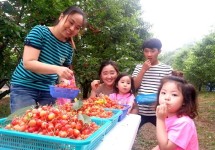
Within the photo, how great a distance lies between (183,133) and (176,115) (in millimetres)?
194

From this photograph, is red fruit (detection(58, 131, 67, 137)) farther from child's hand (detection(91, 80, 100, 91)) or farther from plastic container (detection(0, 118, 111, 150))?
child's hand (detection(91, 80, 100, 91))

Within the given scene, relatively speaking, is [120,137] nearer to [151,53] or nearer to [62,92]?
[62,92]

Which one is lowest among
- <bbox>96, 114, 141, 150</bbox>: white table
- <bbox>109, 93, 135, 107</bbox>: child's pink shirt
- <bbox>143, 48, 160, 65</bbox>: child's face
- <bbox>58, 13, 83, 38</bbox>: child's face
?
<bbox>96, 114, 141, 150</bbox>: white table

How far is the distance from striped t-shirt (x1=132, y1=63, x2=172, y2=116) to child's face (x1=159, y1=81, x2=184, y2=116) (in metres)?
1.46

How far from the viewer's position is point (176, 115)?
201cm

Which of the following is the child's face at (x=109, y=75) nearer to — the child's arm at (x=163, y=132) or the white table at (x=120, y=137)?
the white table at (x=120, y=137)

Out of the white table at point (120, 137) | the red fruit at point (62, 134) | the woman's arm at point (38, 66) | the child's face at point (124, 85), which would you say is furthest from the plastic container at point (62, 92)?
the child's face at point (124, 85)

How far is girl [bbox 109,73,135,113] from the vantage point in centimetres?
335

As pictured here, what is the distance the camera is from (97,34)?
7.94 m

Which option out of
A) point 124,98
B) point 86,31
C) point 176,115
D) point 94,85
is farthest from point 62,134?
point 86,31

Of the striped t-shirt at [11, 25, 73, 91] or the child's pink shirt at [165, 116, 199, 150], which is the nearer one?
the child's pink shirt at [165, 116, 199, 150]

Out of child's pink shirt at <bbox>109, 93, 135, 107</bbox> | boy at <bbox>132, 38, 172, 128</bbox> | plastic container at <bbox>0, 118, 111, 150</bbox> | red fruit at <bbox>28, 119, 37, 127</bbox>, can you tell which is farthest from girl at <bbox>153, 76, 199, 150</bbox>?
boy at <bbox>132, 38, 172, 128</bbox>

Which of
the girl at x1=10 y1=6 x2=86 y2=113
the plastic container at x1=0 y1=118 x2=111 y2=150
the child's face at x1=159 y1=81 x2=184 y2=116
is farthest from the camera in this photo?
the girl at x1=10 y1=6 x2=86 y2=113

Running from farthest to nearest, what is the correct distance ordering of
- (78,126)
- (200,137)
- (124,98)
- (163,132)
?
(200,137) → (124,98) → (163,132) → (78,126)
